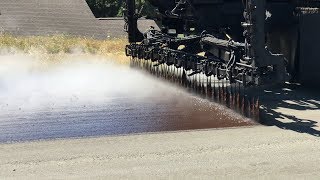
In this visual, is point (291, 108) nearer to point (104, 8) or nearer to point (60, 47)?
point (60, 47)

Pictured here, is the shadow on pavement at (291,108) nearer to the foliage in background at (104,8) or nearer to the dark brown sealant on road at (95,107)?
the dark brown sealant on road at (95,107)

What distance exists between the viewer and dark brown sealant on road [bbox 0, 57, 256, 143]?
34.1 feet

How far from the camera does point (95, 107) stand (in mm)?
12820

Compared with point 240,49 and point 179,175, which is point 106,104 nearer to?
point 240,49

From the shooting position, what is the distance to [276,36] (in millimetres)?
15891

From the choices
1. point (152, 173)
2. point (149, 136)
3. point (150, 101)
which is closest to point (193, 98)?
point (150, 101)

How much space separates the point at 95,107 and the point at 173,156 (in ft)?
16.7

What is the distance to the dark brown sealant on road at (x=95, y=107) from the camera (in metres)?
10.4

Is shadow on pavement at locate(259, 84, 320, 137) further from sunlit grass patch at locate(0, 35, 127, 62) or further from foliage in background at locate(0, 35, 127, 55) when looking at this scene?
foliage in background at locate(0, 35, 127, 55)

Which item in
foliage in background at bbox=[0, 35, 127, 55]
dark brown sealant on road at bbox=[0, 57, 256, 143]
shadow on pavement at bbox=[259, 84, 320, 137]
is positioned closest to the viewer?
shadow on pavement at bbox=[259, 84, 320, 137]

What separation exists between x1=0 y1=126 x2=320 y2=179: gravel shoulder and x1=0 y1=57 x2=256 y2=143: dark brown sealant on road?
0.86 metres

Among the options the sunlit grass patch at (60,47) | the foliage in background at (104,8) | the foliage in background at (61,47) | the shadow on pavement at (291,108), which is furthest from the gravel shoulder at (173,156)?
the foliage in background at (104,8)

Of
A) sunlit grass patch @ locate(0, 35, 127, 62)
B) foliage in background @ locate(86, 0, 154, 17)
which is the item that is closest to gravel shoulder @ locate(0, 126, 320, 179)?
sunlit grass patch @ locate(0, 35, 127, 62)

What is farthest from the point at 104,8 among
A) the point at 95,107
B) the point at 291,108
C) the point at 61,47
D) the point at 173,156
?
the point at 173,156
